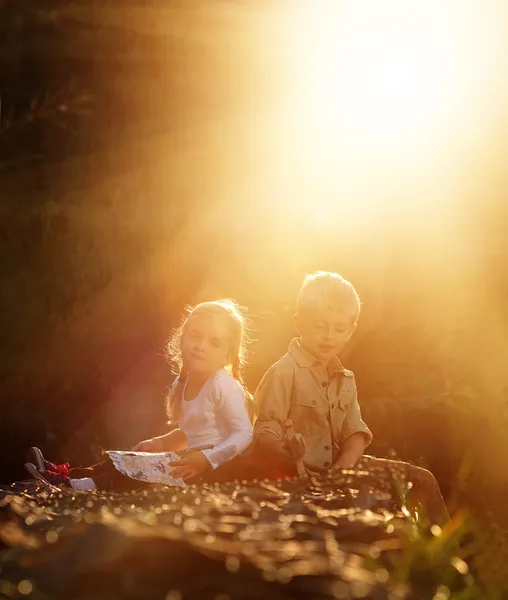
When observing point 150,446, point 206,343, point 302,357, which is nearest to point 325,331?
point 302,357

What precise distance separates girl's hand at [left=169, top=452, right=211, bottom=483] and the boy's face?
101cm

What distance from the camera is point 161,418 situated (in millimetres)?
6164

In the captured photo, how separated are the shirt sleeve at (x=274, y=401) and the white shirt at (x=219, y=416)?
10 cm

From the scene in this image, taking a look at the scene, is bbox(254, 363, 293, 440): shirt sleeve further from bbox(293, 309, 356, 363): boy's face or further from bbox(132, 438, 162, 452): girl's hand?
bbox(132, 438, 162, 452): girl's hand

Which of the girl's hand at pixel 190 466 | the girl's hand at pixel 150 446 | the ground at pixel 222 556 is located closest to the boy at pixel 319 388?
the girl's hand at pixel 190 466

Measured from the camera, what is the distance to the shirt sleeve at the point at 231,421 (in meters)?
4.31

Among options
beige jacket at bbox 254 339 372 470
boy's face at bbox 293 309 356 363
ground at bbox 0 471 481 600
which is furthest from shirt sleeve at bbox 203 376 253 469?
ground at bbox 0 471 481 600

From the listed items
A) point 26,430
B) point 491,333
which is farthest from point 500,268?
point 26,430

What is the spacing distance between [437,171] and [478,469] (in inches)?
103

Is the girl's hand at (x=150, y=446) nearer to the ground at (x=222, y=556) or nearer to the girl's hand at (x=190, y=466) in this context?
the girl's hand at (x=190, y=466)

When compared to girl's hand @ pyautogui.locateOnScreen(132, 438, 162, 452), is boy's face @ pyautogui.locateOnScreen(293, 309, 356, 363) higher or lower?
higher

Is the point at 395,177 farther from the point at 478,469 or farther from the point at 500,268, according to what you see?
the point at 478,469

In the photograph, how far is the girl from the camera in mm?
4188

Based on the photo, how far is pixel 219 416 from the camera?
4.64 m
